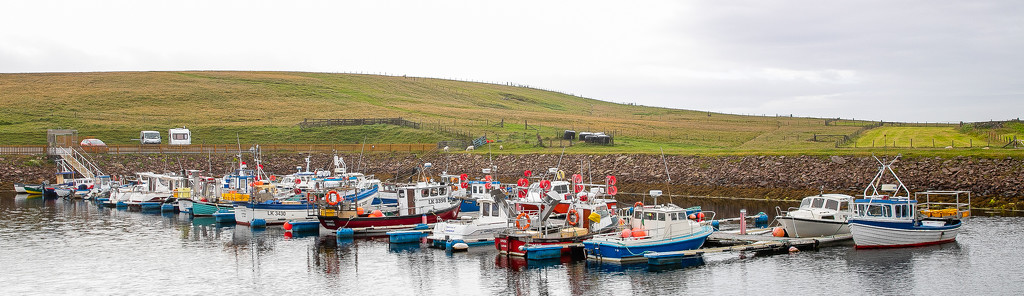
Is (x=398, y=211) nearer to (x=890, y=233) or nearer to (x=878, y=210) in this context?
(x=878, y=210)

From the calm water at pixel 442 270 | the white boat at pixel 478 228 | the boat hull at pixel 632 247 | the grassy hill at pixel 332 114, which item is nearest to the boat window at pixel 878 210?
the calm water at pixel 442 270

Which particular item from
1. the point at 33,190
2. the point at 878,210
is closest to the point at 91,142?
the point at 33,190

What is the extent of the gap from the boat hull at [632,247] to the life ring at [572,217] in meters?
3.79

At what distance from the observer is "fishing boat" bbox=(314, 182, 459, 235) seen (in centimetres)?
4756

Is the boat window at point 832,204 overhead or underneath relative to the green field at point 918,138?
underneath

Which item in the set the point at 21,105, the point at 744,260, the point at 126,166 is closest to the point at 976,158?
the point at 744,260

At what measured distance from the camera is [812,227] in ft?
139

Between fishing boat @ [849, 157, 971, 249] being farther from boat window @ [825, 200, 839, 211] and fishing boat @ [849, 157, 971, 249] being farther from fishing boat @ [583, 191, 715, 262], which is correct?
fishing boat @ [583, 191, 715, 262]

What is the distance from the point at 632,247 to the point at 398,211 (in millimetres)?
19110

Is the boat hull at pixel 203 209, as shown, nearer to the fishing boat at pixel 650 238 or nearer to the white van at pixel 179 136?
the fishing boat at pixel 650 238

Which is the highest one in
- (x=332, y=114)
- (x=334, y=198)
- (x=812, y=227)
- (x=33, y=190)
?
(x=332, y=114)

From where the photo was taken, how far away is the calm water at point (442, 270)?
32.0m

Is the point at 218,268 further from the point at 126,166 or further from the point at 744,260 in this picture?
the point at 126,166

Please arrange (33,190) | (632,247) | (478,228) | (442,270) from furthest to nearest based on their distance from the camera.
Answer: (33,190) < (478,228) < (632,247) < (442,270)
